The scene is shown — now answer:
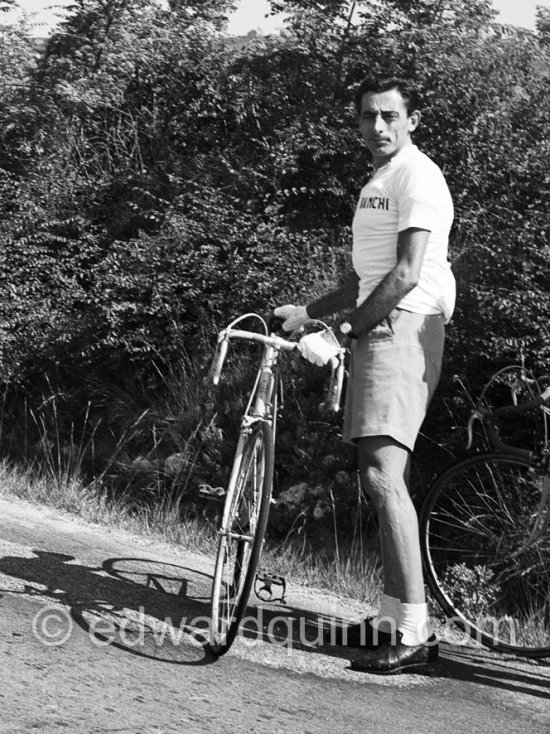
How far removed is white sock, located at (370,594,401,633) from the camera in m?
4.32

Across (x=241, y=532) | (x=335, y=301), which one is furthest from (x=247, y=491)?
(x=335, y=301)

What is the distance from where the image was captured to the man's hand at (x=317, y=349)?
4199 millimetres

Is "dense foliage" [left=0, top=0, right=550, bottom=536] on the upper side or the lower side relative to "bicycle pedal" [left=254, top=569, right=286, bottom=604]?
upper

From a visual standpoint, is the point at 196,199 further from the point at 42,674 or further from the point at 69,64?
the point at 42,674

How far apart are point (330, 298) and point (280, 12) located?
5.57 m

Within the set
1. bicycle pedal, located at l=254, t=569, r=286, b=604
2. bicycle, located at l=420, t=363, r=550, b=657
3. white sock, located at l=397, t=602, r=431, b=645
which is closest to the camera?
white sock, located at l=397, t=602, r=431, b=645

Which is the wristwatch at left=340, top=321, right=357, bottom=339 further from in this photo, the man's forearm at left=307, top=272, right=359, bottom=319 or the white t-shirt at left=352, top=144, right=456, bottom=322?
the man's forearm at left=307, top=272, right=359, bottom=319

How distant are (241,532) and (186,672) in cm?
64

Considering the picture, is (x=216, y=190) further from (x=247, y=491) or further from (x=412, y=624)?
(x=412, y=624)

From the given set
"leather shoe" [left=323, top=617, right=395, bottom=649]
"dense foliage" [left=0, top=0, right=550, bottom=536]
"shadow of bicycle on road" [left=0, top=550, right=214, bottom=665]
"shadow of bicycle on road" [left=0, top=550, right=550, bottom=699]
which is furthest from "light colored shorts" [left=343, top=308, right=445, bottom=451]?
"dense foliage" [left=0, top=0, right=550, bottom=536]

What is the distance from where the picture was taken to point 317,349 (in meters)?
4.20

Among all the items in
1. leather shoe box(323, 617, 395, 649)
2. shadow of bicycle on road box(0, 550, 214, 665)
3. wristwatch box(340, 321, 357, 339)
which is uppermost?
wristwatch box(340, 321, 357, 339)

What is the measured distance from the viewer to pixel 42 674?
3.76 m

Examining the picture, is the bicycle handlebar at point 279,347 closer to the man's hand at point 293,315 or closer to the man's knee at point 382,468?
the man's knee at point 382,468
